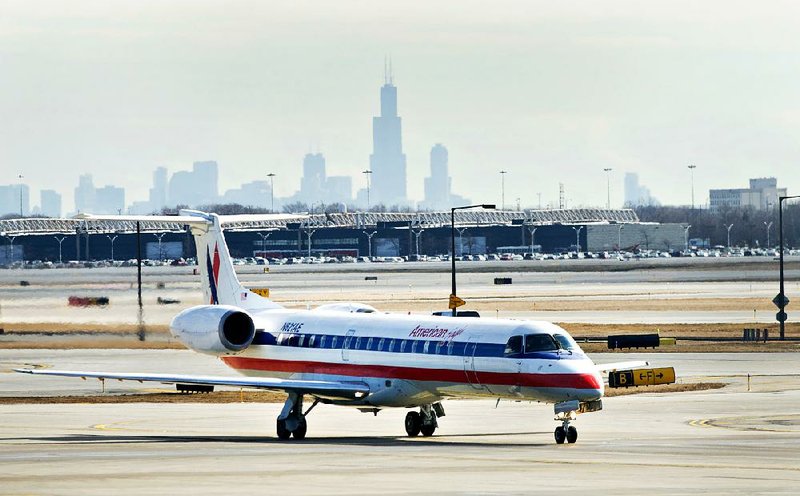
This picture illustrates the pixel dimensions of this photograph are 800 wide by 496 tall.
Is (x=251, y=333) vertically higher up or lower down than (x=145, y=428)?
higher up

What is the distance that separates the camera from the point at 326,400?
46.6 meters

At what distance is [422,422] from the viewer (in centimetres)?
4644

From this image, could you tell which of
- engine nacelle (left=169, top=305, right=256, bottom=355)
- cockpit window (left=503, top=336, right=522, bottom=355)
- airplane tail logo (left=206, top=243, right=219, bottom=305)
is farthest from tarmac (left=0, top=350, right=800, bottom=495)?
airplane tail logo (left=206, top=243, right=219, bottom=305)

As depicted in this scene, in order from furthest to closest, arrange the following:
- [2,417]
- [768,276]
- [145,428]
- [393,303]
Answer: [768,276] → [393,303] → [2,417] → [145,428]

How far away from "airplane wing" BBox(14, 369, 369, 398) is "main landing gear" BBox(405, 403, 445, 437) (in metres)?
1.90

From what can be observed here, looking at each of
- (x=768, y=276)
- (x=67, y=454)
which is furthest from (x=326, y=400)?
(x=768, y=276)

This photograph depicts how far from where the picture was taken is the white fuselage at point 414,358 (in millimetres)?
41125

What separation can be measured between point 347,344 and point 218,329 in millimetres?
4834

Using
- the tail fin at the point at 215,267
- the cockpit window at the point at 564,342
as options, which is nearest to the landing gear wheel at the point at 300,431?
the cockpit window at the point at 564,342

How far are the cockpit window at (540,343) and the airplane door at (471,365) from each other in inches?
73.0

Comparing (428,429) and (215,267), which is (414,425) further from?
(215,267)

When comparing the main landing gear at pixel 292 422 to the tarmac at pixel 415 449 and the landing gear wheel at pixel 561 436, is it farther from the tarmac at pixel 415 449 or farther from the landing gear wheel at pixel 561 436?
the landing gear wheel at pixel 561 436

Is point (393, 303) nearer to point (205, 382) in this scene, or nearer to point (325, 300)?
point (325, 300)

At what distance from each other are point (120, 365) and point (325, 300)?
6190cm
